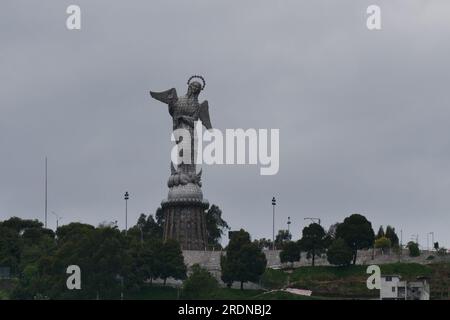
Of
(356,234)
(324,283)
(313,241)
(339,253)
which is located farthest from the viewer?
(356,234)

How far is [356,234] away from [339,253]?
17.2 feet

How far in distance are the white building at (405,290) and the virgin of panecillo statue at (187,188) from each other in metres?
36.0

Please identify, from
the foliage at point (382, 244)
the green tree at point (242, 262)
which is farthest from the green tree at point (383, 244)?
the green tree at point (242, 262)

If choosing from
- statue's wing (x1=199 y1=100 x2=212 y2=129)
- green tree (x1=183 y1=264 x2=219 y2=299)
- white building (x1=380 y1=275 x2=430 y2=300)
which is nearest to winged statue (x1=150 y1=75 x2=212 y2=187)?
statue's wing (x1=199 y1=100 x2=212 y2=129)

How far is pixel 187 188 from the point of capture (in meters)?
198

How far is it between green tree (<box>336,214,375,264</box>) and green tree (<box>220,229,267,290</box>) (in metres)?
11.8

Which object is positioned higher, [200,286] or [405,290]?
[200,286]

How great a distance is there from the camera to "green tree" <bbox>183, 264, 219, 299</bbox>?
169 meters

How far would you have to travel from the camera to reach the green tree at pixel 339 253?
18200cm

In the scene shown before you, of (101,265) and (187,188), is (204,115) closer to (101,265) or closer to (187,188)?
(187,188)

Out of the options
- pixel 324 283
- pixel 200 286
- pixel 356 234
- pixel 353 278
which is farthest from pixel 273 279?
pixel 200 286

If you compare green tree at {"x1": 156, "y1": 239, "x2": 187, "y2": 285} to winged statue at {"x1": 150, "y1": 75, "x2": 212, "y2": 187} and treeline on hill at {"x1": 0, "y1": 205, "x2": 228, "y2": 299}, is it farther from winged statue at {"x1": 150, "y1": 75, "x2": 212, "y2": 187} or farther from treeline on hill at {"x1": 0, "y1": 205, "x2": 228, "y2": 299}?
winged statue at {"x1": 150, "y1": 75, "x2": 212, "y2": 187}

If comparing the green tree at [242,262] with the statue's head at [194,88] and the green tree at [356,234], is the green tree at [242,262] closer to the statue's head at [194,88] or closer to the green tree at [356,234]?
the green tree at [356,234]
